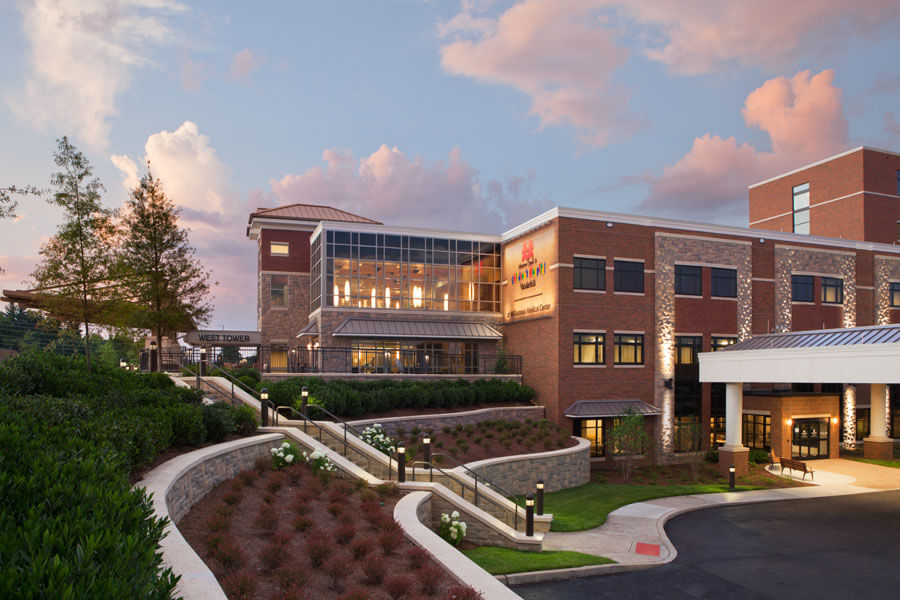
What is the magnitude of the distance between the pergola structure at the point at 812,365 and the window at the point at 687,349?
141 centimetres

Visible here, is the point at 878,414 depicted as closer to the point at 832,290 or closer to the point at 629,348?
the point at 832,290

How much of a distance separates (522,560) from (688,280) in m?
23.3

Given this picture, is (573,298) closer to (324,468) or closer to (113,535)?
(324,468)

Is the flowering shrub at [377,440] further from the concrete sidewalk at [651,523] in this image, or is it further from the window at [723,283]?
the window at [723,283]

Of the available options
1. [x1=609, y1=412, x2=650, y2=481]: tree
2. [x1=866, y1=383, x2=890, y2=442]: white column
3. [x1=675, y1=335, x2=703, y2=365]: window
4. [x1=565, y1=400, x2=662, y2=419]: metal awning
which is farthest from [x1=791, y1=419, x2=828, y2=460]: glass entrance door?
[x1=609, y1=412, x2=650, y2=481]: tree

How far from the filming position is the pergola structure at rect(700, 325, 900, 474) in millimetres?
21828

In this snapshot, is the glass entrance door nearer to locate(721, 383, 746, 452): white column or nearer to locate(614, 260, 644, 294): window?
locate(721, 383, 746, 452): white column

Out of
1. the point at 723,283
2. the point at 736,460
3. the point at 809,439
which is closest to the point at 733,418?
the point at 736,460

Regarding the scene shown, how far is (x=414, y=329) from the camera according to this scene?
33.8 metres

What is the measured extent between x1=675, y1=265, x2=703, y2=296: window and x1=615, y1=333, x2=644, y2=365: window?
364cm

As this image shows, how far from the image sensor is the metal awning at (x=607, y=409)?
94.0 feet

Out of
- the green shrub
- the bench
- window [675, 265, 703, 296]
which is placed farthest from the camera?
window [675, 265, 703, 296]

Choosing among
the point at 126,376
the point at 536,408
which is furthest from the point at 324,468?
the point at 536,408

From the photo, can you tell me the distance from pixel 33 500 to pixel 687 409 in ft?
104
